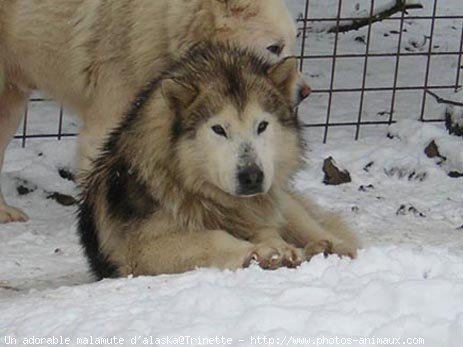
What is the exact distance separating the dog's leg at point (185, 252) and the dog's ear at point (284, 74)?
0.67 m

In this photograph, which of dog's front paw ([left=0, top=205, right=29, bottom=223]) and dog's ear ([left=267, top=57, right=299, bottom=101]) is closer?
dog's ear ([left=267, top=57, right=299, bottom=101])

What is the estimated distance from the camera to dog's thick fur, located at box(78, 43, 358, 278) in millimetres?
5043

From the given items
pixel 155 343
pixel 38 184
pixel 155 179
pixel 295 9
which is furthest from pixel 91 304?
pixel 295 9

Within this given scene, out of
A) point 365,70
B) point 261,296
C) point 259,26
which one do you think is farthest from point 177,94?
point 365,70

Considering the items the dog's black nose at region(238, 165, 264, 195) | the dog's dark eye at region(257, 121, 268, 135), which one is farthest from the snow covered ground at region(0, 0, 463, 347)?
the dog's dark eye at region(257, 121, 268, 135)

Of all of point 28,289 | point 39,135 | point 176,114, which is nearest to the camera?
point 176,114

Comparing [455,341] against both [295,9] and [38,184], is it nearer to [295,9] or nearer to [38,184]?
[38,184]

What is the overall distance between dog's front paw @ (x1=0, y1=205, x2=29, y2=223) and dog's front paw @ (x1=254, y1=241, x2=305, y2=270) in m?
2.52

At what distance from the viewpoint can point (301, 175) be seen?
7.69 m

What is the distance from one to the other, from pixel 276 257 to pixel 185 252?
0.47 metres

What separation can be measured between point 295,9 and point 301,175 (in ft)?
11.9

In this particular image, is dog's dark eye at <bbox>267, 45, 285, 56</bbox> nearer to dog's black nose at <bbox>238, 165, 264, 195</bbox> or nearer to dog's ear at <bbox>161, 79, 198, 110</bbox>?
dog's ear at <bbox>161, 79, 198, 110</bbox>

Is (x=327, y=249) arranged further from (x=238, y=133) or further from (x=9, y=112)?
(x=9, y=112)

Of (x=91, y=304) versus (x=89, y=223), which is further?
(x=89, y=223)
